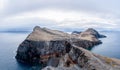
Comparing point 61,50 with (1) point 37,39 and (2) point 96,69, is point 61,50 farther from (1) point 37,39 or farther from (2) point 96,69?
(2) point 96,69

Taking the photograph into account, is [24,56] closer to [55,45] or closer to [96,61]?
[55,45]

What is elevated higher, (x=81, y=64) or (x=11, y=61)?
(x=81, y=64)

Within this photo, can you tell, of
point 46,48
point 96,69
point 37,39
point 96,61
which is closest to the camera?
point 96,69

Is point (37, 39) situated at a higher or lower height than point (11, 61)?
higher

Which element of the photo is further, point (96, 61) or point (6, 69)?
point (6, 69)

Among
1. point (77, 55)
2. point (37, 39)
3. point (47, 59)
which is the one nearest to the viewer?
point (77, 55)

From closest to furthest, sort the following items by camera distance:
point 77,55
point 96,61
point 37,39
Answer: point 96,61
point 77,55
point 37,39

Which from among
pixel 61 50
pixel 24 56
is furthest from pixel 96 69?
pixel 24 56


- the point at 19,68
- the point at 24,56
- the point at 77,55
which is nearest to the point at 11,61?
the point at 24,56

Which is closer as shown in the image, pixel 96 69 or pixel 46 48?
pixel 96 69
